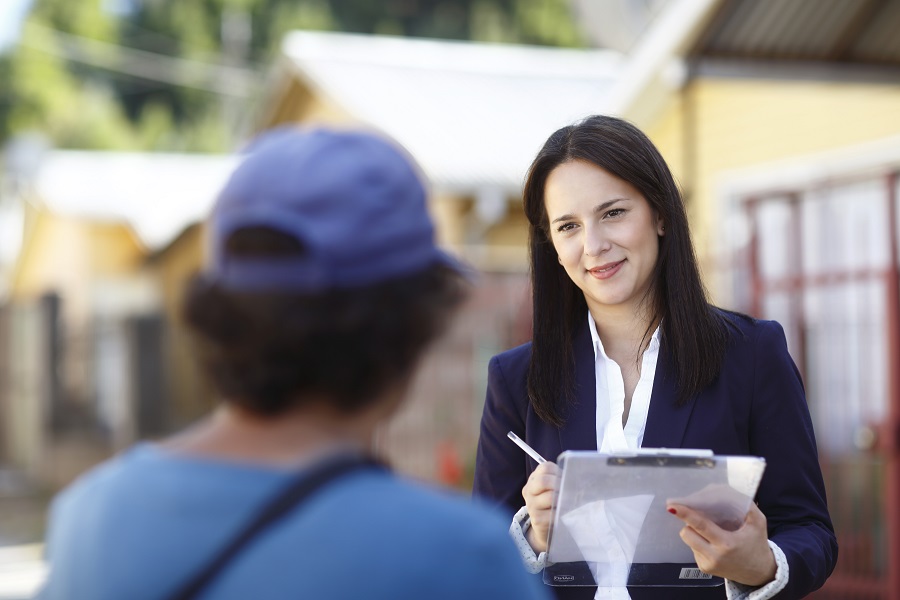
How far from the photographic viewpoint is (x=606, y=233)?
94.0 inches

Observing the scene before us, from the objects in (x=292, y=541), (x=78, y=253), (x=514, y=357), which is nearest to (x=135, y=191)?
(x=78, y=253)

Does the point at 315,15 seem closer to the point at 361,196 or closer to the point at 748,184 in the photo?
the point at 748,184

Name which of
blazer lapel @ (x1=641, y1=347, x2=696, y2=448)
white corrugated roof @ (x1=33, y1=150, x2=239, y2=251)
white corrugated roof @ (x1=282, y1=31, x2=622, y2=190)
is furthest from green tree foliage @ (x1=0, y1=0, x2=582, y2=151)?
blazer lapel @ (x1=641, y1=347, x2=696, y2=448)

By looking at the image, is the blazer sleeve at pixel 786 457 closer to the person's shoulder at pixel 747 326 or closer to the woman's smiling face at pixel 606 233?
the person's shoulder at pixel 747 326

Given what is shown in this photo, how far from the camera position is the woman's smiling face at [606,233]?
94.0 inches

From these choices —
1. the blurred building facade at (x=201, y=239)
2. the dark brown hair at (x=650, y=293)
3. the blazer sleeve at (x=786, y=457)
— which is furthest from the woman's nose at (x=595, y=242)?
the blurred building facade at (x=201, y=239)

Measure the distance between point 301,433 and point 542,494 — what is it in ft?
2.85

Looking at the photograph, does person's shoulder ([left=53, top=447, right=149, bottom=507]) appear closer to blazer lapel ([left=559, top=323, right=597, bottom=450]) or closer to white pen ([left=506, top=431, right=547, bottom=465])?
white pen ([left=506, top=431, right=547, bottom=465])

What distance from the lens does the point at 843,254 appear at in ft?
25.4

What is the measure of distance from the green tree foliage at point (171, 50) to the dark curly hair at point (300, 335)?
39.2 metres

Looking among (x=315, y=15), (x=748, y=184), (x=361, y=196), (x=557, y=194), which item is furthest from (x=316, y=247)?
(x=315, y=15)

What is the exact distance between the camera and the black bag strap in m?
1.23

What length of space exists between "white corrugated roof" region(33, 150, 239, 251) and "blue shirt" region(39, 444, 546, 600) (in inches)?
644

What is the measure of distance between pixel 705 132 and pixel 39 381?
344 inches
